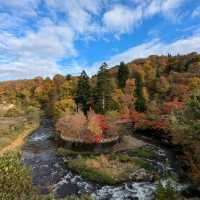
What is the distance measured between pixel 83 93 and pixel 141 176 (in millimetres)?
30491

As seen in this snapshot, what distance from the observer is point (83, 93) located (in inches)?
2037

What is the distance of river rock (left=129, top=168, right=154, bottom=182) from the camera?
74.6 feet

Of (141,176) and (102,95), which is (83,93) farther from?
(141,176)

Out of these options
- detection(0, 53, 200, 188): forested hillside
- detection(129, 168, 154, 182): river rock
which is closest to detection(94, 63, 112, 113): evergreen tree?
detection(0, 53, 200, 188): forested hillside

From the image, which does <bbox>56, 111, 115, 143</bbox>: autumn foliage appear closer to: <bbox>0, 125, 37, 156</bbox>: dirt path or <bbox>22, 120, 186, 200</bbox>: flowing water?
<bbox>22, 120, 186, 200</bbox>: flowing water

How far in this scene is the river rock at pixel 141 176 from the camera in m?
22.7

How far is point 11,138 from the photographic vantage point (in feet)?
129

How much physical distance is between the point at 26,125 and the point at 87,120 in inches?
660

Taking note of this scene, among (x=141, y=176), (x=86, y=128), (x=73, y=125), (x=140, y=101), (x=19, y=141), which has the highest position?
(x=140, y=101)

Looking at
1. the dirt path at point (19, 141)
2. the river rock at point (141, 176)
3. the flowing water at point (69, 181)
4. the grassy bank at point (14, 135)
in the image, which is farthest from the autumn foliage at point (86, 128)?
the river rock at point (141, 176)

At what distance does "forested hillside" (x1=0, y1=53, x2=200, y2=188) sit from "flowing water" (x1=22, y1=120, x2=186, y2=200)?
316 centimetres

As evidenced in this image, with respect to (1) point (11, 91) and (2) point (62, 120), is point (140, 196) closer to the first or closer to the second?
(2) point (62, 120)

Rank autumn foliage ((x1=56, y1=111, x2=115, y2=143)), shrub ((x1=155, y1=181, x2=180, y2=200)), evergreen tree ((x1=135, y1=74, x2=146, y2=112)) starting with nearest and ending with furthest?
shrub ((x1=155, y1=181, x2=180, y2=200)) < autumn foliage ((x1=56, y1=111, x2=115, y2=143)) < evergreen tree ((x1=135, y1=74, x2=146, y2=112))

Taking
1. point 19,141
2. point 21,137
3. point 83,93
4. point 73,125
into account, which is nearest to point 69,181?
point 73,125
